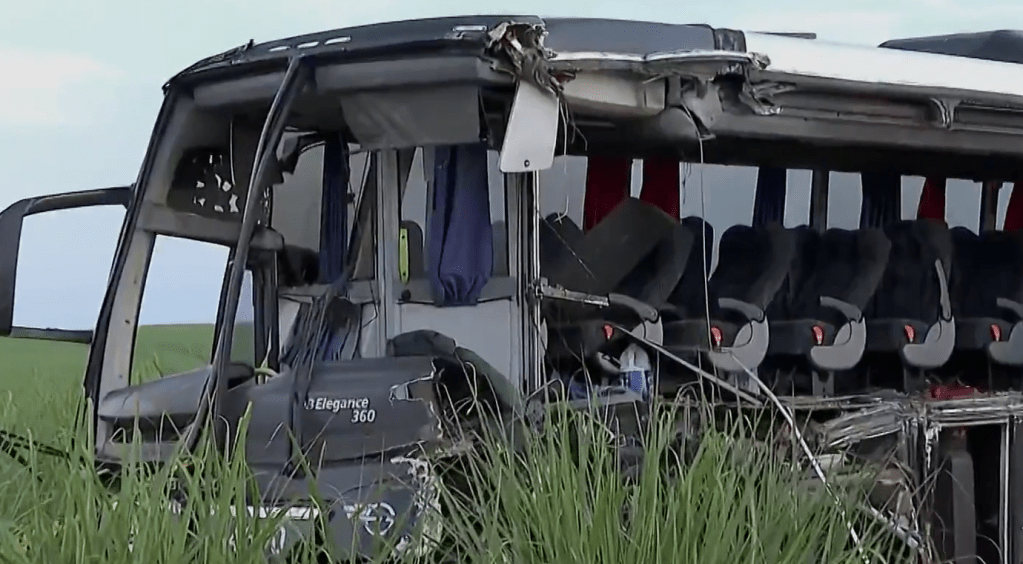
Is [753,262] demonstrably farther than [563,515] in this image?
Yes

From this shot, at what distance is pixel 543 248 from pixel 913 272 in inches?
72.1

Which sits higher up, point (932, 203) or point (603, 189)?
point (603, 189)

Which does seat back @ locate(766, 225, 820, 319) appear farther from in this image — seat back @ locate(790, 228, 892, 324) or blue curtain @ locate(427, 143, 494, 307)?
blue curtain @ locate(427, 143, 494, 307)

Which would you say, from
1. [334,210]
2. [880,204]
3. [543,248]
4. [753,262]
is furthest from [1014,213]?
[334,210]

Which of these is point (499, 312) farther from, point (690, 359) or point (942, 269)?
point (942, 269)

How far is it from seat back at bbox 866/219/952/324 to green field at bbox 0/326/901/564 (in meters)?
1.96

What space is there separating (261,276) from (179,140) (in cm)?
82

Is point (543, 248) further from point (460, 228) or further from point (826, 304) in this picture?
point (826, 304)

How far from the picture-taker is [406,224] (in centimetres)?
403

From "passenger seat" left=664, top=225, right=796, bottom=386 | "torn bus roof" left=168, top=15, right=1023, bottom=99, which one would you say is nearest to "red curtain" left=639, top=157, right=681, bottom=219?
"passenger seat" left=664, top=225, right=796, bottom=386

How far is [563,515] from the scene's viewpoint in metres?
2.81

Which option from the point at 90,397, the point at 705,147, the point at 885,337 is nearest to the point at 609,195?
the point at 705,147

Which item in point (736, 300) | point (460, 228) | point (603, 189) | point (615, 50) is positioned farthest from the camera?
point (736, 300)

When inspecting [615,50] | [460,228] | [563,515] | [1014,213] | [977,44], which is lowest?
[563,515]
